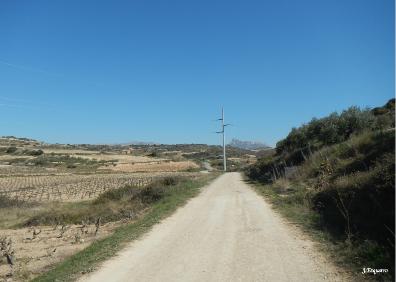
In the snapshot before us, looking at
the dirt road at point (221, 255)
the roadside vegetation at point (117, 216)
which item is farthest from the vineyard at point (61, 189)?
the dirt road at point (221, 255)

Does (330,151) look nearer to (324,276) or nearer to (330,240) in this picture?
(330,240)

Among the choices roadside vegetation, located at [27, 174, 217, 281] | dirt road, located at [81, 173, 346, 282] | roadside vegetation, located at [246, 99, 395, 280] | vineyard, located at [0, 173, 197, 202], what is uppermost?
roadside vegetation, located at [246, 99, 395, 280]

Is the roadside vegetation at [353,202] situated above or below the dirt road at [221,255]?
above

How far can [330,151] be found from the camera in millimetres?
26766

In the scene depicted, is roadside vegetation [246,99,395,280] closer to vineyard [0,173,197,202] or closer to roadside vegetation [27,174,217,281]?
roadside vegetation [27,174,217,281]

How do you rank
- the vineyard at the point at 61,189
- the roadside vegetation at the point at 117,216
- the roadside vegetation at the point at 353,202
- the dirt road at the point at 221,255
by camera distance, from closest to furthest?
the dirt road at the point at 221,255, the roadside vegetation at the point at 353,202, the roadside vegetation at the point at 117,216, the vineyard at the point at 61,189

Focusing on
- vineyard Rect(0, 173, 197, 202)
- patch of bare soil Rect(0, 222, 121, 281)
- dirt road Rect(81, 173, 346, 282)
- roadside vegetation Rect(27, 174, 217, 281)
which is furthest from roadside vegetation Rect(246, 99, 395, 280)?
vineyard Rect(0, 173, 197, 202)

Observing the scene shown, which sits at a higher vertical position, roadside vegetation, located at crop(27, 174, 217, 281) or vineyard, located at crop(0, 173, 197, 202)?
roadside vegetation, located at crop(27, 174, 217, 281)

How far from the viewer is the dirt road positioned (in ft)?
26.4

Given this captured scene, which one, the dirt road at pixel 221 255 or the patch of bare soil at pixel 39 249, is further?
the patch of bare soil at pixel 39 249

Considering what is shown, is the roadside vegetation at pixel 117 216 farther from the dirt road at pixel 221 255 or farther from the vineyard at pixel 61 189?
the vineyard at pixel 61 189

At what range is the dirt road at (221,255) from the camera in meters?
8.05

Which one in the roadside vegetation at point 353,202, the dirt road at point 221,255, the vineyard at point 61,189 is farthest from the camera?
the vineyard at point 61,189

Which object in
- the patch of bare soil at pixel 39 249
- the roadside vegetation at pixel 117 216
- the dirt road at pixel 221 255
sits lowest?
the patch of bare soil at pixel 39 249
